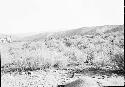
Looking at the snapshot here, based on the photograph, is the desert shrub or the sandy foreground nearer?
the sandy foreground

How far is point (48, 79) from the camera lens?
24.3 feet

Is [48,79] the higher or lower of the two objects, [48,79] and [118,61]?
the lower

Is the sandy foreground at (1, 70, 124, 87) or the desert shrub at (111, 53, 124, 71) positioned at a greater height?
the desert shrub at (111, 53, 124, 71)

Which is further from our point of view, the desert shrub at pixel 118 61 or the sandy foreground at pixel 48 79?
the desert shrub at pixel 118 61

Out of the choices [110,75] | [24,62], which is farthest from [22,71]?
[110,75]

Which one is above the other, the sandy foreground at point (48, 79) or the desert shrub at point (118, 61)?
the desert shrub at point (118, 61)

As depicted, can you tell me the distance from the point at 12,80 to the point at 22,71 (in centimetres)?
125

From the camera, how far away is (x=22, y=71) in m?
8.64

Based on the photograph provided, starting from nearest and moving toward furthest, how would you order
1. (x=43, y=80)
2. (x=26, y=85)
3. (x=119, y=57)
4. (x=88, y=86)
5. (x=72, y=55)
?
(x=88, y=86), (x=26, y=85), (x=43, y=80), (x=119, y=57), (x=72, y=55)

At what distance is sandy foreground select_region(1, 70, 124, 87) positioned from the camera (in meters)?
6.77

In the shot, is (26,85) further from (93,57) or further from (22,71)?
(93,57)

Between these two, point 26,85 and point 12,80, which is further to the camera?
point 12,80

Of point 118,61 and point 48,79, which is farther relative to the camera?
point 118,61

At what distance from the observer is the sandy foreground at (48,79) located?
267 inches
